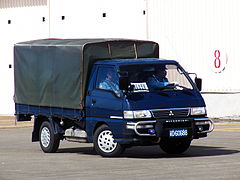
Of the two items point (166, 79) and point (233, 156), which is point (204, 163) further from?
point (166, 79)

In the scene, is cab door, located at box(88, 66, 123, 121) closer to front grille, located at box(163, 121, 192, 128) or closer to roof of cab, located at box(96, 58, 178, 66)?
roof of cab, located at box(96, 58, 178, 66)

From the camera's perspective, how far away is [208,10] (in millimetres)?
34000

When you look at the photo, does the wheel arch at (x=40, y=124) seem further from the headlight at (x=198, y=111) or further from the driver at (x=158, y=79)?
the headlight at (x=198, y=111)

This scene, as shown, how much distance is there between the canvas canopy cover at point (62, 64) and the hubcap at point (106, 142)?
98 centimetres

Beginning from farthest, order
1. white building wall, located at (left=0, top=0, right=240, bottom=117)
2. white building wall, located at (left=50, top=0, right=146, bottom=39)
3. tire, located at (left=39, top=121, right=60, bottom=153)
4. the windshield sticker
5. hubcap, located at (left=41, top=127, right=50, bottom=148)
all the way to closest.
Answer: white building wall, located at (left=50, top=0, right=146, bottom=39) < white building wall, located at (left=0, top=0, right=240, bottom=117) < hubcap, located at (left=41, top=127, right=50, bottom=148) < tire, located at (left=39, top=121, right=60, bottom=153) < the windshield sticker

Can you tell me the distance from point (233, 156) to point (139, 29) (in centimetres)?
2039

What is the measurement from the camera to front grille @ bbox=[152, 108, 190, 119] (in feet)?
57.5

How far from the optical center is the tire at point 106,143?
1794 centimetres

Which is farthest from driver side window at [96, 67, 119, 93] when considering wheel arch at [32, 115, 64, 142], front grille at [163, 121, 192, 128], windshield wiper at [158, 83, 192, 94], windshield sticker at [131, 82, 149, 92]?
wheel arch at [32, 115, 64, 142]

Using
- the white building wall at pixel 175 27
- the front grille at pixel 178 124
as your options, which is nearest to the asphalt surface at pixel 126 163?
the front grille at pixel 178 124

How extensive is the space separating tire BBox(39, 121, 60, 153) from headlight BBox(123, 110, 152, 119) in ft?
9.64

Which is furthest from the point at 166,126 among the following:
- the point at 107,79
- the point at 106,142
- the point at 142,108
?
the point at 107,79

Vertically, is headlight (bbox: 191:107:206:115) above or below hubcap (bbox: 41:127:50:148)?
above

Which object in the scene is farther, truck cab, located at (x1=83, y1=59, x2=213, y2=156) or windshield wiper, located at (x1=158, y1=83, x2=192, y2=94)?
windshield wiper, located at (x1=158, y1=83, x2=192, y2=94)
